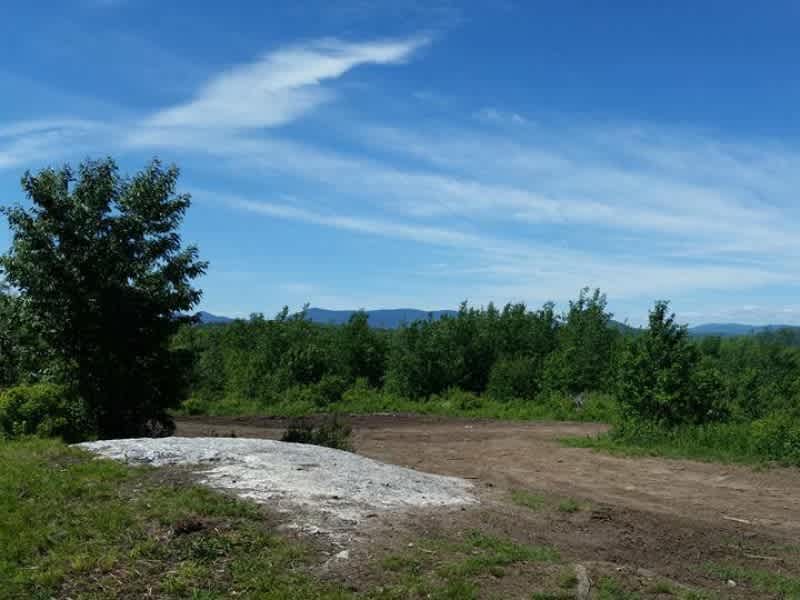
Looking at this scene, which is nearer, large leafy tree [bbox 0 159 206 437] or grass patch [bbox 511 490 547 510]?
grass patch [bbox 511 490 547 510]

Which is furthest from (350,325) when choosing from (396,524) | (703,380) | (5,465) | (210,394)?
(396,524)

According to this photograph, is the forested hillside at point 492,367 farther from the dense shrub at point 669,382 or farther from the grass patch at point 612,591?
the grass patch at point 612,591

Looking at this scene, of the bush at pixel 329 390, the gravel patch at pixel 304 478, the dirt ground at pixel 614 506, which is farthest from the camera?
the bush at pixel 329 390

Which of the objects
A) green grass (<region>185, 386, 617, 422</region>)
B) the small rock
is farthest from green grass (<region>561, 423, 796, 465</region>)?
the small rock

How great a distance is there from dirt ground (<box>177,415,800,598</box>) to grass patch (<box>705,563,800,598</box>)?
0.24 ft

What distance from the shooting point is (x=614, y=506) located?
975 cm

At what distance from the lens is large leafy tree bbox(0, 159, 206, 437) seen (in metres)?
13.4

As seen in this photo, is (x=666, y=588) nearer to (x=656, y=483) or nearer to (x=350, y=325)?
(x=656, y=483)

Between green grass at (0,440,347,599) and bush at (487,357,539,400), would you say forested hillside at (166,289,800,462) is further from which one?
green grass at (0,440,347,599)

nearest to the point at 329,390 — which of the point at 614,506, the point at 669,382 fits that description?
the point at 669,382

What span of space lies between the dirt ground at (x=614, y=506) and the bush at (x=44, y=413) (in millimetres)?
4153

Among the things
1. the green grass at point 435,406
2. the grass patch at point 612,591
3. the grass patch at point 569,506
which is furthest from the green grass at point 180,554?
the green grass at point 435,406

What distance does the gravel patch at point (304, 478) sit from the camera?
758 centimetres

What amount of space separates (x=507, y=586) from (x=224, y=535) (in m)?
2.42
